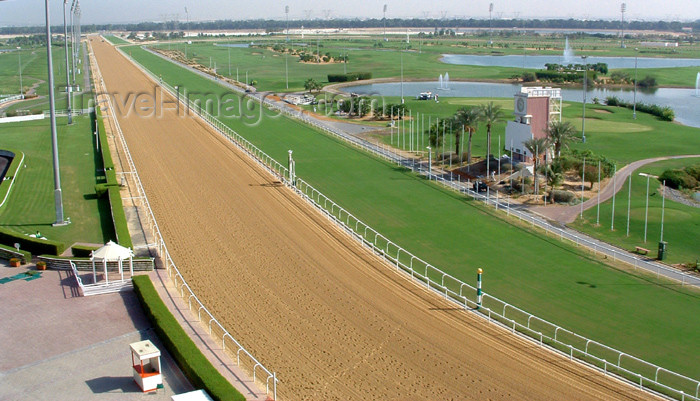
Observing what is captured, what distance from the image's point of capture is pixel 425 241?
87.8 feet

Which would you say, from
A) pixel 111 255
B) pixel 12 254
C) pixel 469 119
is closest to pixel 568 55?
pixel 469 119

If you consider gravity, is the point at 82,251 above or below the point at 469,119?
below

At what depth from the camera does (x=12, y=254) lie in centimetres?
2339

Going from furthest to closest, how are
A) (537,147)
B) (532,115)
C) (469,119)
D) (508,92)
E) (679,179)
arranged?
1. (508,92)
2. (469,119)
3. (532,115)
4. (679,179)
5. (537,147)

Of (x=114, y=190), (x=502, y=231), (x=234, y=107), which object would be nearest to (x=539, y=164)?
(x=502, y=231)

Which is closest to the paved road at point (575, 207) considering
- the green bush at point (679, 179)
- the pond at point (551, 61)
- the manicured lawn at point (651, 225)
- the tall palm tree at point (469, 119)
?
the manicured lawn at point (651, 225)

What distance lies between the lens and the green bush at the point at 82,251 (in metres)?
23.4

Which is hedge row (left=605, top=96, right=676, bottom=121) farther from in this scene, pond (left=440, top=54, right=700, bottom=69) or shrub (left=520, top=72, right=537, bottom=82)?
pond (left=440, top=54, right=700, bottom=69)

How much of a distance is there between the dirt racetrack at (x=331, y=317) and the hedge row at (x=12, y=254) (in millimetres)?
4455

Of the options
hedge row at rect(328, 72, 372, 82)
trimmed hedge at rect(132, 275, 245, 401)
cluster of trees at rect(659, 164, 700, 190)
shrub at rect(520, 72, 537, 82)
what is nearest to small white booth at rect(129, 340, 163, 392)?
trimmed hedge at rect(132, 275, 245, 401)

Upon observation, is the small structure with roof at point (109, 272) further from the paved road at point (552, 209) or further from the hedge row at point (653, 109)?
the hedge row at point (653, 109)

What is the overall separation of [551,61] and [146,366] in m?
139

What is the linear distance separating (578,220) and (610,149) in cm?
1790

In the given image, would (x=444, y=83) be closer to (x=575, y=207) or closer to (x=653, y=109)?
(x=653, y=109)
